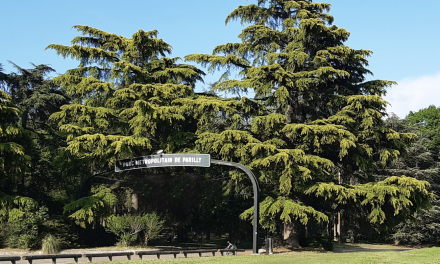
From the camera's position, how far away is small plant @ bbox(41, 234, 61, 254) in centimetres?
2303

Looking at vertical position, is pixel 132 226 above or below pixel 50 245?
above

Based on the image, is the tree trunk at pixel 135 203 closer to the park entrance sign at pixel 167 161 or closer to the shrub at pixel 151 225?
the shrub at pixel 151 225

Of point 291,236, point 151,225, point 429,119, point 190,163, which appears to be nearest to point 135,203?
point 151,225

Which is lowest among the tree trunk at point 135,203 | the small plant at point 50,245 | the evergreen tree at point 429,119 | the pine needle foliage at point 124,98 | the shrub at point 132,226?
the small plant at point 50,245

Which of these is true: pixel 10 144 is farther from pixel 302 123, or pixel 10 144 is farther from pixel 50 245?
pixel 302 123

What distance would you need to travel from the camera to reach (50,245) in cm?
2306

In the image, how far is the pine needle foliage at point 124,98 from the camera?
26.9m

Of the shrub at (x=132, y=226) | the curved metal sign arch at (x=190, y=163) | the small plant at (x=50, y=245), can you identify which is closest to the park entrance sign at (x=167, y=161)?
the curved metal sign arch at (x=190, y=163)

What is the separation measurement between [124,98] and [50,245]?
31.4 feet

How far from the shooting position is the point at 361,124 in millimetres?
27203

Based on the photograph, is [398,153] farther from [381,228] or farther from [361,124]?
[381,228]

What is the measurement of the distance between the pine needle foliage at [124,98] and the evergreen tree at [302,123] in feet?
5.57

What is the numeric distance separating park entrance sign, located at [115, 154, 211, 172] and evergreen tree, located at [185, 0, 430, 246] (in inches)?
153

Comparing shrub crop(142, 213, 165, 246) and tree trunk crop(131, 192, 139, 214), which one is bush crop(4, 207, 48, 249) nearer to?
shrub crop(142, 213, 165, 246)
